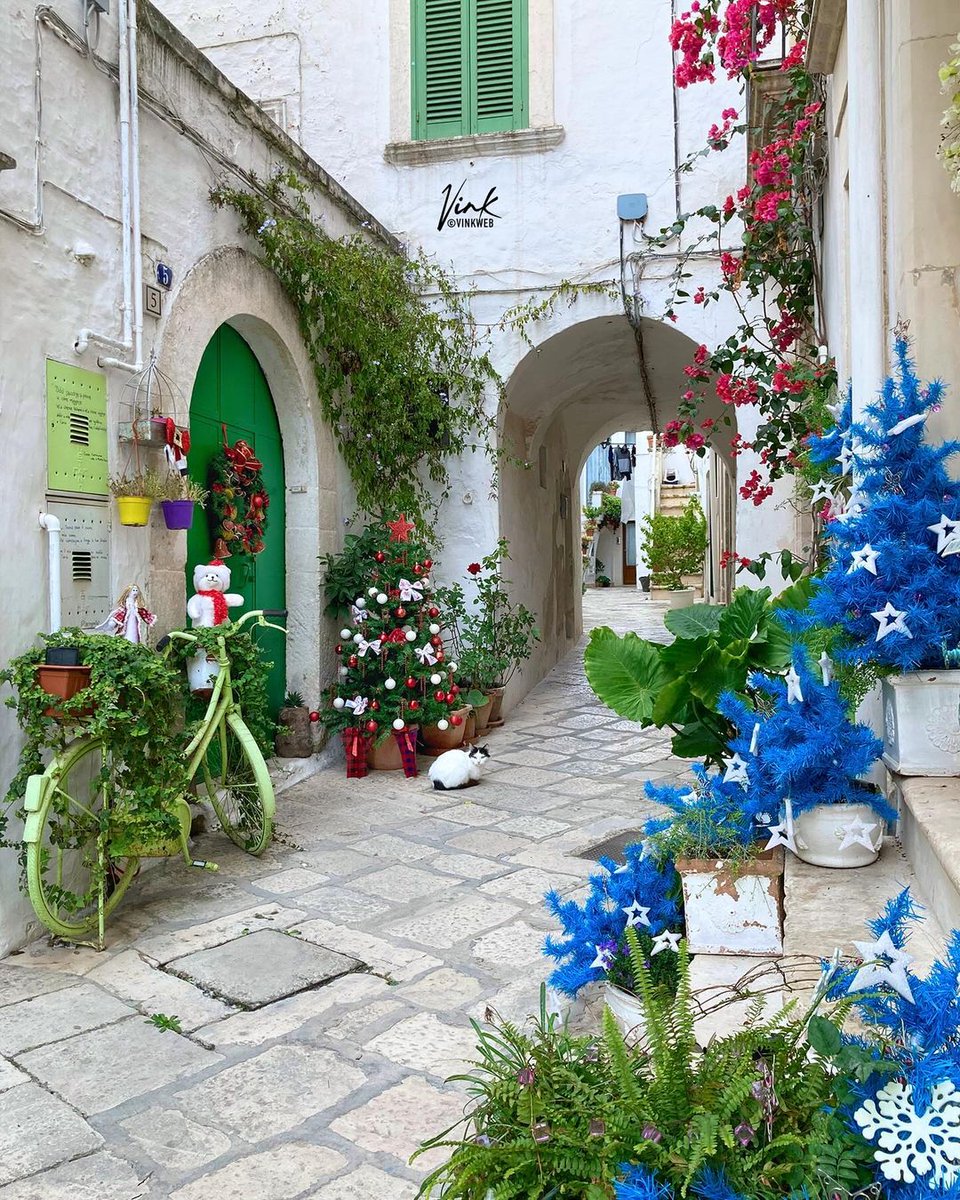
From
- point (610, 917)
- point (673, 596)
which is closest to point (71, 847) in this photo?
point (610, 917)

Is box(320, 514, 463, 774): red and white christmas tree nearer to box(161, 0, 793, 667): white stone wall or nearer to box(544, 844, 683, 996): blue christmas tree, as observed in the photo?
box(161, 0, 793, 667): white stone wall

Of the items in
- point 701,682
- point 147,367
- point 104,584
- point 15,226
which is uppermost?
point 15,226

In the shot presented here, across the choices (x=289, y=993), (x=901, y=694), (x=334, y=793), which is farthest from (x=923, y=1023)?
(x=334, y=793)

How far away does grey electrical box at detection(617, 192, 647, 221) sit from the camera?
7.14m

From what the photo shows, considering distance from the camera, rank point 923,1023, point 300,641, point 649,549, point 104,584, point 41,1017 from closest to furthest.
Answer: point 923,1023
point 41,1017
point 104,584
point 300,641
point 649,549

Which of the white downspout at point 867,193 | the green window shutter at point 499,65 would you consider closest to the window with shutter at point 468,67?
the green window shutter at point 499,65

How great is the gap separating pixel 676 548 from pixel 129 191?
16438mm

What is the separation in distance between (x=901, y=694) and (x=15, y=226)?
352cm

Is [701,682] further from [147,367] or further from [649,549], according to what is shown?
[649,549]

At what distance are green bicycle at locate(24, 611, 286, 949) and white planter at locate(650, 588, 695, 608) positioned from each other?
14.2 metres

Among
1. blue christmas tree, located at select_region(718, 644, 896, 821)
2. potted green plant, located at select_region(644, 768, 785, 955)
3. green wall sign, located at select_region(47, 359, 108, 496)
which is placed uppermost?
green wall sign, located at select_region(47, 359, 108, 496)

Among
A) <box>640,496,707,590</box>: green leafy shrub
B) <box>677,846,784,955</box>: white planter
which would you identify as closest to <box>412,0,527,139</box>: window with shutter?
<box>677,846,784,955</box>: white planter

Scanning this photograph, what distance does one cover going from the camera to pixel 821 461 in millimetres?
2990

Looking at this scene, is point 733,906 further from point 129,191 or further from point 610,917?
point 129,191
